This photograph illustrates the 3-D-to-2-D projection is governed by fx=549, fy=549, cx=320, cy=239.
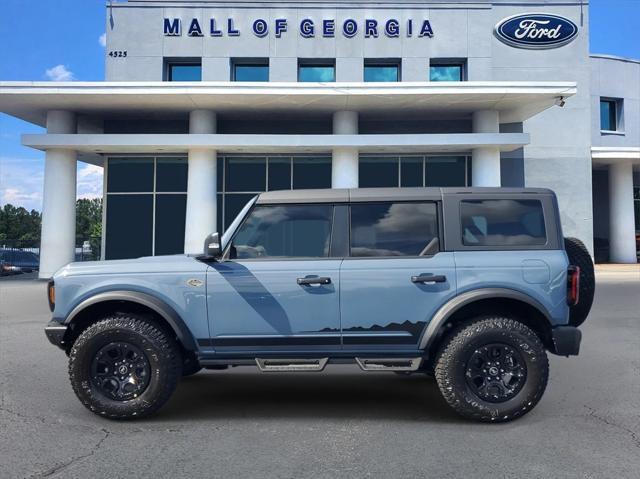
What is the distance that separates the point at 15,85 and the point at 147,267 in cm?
1725

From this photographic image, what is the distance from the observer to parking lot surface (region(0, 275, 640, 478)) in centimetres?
390

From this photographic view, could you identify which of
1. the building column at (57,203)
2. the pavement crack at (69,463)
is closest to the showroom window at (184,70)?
the building column at (57,203)

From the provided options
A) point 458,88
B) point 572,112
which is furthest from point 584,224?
point 458,88

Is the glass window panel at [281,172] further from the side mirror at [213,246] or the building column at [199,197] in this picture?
the side mirror at [213,246]

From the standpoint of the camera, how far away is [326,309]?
4812 millimetres

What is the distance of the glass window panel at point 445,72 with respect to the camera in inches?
971

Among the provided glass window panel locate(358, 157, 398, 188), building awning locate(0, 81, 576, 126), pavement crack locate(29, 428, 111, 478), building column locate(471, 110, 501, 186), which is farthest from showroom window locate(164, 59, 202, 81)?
pavement crack locate(29, 428, 111, 478)

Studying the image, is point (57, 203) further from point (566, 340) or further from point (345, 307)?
point (566, 340)

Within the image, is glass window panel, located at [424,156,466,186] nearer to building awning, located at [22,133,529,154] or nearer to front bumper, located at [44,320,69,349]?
building awning, located at [22,133,529,154]

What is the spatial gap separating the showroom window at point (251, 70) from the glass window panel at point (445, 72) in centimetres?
745

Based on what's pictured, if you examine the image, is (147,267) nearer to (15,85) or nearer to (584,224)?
(15,85)

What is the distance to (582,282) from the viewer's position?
5.27 metres

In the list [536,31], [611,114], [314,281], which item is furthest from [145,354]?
[611,114]

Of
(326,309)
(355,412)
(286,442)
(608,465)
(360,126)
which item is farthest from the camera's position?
(360,126)
